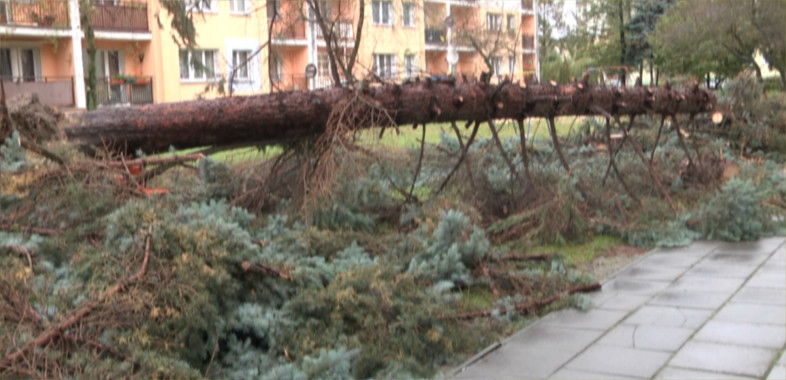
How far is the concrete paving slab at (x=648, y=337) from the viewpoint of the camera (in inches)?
216

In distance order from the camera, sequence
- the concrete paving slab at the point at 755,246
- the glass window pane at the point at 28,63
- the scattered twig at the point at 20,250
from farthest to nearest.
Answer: the glass window pane at the point at 28,63 < the concrete paving slab at the point at 755,246 < the scattered twig at the point at 20,250

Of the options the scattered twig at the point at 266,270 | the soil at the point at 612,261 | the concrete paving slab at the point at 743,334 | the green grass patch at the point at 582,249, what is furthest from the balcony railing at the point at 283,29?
the concrete paving slab at the point at 743,334

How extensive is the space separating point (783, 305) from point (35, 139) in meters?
6.30

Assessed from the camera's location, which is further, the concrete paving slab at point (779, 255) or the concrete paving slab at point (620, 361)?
the concrete paving slab at point (779, 255)

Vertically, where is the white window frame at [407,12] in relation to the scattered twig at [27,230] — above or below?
above

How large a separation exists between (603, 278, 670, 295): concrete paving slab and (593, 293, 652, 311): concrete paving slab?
156mm

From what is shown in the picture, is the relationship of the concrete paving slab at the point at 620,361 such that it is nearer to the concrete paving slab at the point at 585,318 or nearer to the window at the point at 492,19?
the concrete paving slab at the point at 585,318

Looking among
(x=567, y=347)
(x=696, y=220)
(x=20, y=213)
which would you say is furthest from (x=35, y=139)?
(x=696, y=220)

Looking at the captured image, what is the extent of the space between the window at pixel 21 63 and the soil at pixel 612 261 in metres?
29.0

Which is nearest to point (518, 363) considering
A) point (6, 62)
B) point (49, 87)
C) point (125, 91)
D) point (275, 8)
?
point (275, 8)

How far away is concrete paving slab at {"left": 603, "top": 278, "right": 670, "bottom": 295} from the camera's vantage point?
7.07 metres

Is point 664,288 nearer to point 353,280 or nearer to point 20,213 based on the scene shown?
point 353,280

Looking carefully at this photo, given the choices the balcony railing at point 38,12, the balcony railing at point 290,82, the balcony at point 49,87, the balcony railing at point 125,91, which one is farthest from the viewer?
the balcony railing at point 125,91

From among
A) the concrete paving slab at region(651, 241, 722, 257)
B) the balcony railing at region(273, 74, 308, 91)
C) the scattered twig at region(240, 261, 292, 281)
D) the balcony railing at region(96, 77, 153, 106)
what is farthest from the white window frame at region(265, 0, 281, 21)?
the balcony railing at region(96, 77, 153, 106)
